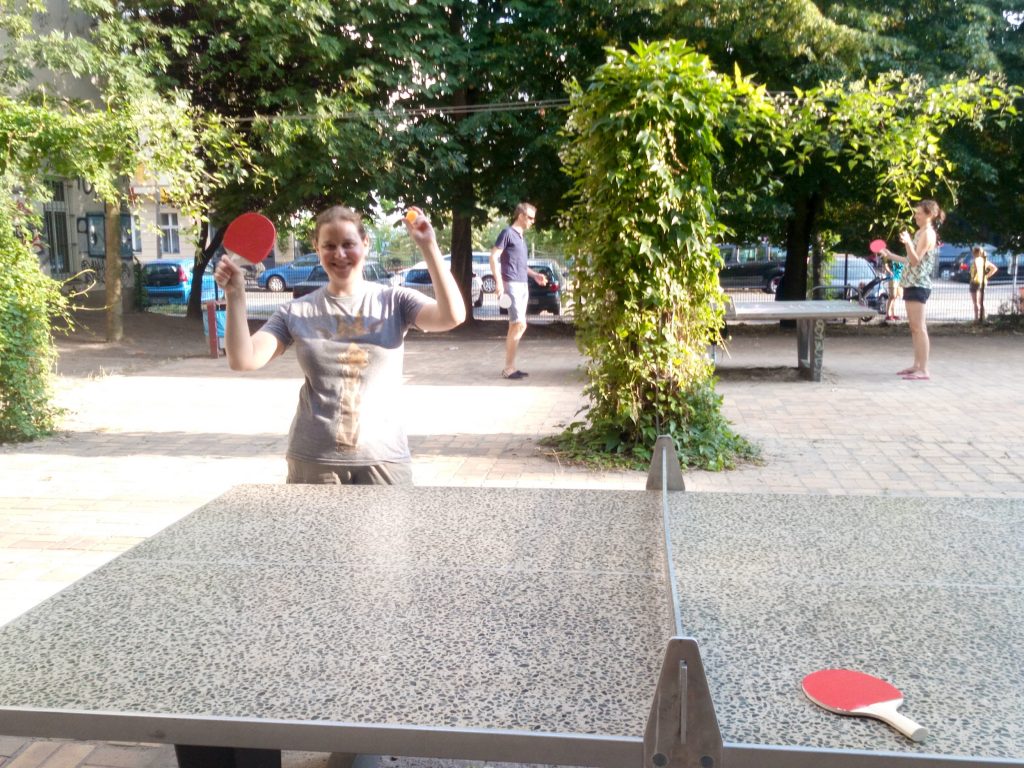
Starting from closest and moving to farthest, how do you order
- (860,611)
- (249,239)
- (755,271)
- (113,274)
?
1. (860,611)
2. (249,239)
3. (113,274)
4. (755,271)

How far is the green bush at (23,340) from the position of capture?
26.6 feet

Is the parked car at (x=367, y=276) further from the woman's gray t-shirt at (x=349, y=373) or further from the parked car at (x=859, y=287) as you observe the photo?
the woman's gray t-shirt at (x=349, y=373)

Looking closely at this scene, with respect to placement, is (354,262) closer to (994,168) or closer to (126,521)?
(126,521)

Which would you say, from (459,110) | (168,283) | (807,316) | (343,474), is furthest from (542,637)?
(168,283)

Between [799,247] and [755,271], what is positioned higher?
[799,247]

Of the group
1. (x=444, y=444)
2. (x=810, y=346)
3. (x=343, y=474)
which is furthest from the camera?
(x=810, y=346)

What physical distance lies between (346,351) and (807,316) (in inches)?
334

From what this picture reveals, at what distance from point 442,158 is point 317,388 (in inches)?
542

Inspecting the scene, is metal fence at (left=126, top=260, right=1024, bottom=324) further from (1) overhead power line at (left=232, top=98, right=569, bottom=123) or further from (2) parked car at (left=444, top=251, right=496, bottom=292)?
(1) overhead power line at (left=232, top=98, right=569, bottom=123)

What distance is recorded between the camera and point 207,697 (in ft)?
5.19

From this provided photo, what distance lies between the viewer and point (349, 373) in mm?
3553

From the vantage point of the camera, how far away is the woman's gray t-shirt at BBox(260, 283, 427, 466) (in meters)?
3.50

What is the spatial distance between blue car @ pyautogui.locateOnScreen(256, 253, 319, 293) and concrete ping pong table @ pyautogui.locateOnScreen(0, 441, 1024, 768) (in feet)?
116

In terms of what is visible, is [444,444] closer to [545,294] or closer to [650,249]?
[650,249]
